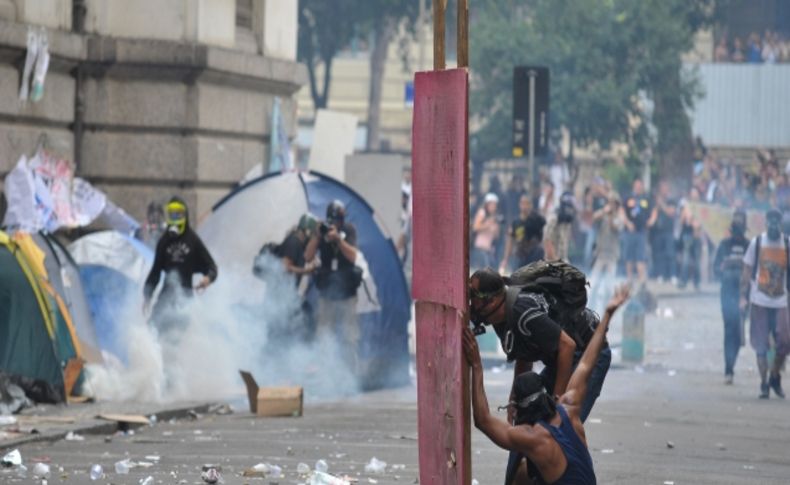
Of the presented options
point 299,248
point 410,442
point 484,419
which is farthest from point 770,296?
point 484,419

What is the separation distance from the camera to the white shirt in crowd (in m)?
19.2

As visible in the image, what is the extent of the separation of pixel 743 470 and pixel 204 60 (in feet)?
31.4

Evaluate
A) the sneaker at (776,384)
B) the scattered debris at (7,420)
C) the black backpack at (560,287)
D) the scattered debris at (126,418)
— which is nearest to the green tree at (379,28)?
the sneaker at (776,384)

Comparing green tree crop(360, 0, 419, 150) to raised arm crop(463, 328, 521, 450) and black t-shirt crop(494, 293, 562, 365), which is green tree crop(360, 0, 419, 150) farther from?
raised arm crop(463, 328, 521, 450)

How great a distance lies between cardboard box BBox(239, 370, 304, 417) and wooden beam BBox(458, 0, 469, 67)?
319 inches

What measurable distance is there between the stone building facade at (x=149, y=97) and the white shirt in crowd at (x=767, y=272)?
576 cm

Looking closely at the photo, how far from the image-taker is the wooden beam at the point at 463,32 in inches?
322

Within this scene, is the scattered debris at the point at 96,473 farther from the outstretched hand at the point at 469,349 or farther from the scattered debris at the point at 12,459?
the outstretched hand at the point at 469,349

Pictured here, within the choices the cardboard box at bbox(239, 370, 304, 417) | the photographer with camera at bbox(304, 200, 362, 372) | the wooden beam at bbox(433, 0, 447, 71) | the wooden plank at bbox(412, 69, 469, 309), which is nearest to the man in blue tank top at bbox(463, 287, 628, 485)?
the wooden plank at bbox(412, 69, 469, 309)

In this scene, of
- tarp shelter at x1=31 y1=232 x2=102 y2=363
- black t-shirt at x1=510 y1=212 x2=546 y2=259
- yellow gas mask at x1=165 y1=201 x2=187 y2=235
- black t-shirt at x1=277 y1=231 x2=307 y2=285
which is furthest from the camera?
black t-shirt at x1=510 y1=212 x2=546 y2=259

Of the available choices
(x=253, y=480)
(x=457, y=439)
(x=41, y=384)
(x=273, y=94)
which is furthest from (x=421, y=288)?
(x=273, y=94)

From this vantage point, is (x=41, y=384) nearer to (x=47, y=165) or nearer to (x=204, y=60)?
(x=47, y=165)

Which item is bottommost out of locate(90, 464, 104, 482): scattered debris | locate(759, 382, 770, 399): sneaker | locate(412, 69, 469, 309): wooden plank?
locate(759, 382, 770, 399): sneaker

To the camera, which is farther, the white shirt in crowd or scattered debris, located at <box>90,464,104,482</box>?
the white shirt in crowd
